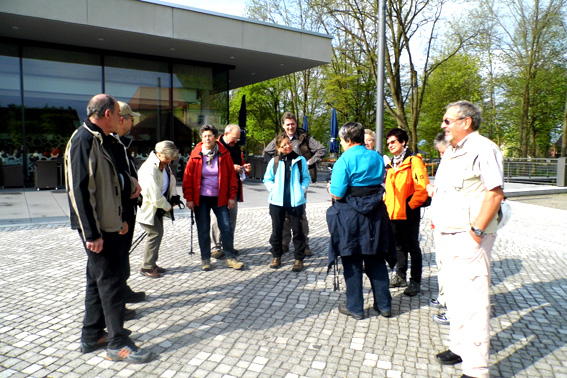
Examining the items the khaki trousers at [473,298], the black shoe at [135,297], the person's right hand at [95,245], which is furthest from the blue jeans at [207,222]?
the khaki trousers at [473,298]

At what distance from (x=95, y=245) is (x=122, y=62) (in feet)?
46.0

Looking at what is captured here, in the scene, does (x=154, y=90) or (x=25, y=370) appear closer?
(x=25, y=370)

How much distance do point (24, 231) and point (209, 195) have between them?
4.35m

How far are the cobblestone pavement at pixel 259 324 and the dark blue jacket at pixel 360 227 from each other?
0.69 meters

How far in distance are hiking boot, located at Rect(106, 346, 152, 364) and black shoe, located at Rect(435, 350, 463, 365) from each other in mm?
2165

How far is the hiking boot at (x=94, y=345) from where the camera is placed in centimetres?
320

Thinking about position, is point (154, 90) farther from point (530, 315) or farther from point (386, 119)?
point (386, 119)

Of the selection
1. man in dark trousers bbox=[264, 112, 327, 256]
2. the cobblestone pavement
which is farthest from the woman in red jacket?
man in dark trousers bbox=[264, 112, 327, 256]

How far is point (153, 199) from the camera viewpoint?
16.0 feet

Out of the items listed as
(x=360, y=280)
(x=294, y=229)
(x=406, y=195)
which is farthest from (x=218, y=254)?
(x=406, y=195)

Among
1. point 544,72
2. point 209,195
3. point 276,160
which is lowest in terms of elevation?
point 209,195

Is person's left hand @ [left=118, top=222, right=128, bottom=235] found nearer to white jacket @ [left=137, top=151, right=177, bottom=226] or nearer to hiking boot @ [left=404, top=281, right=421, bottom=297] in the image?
white jacket @ [left=137, top=151, right=177, bottom=226]

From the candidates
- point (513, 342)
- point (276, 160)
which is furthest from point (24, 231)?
point (513, 342)

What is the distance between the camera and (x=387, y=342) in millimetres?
3408
